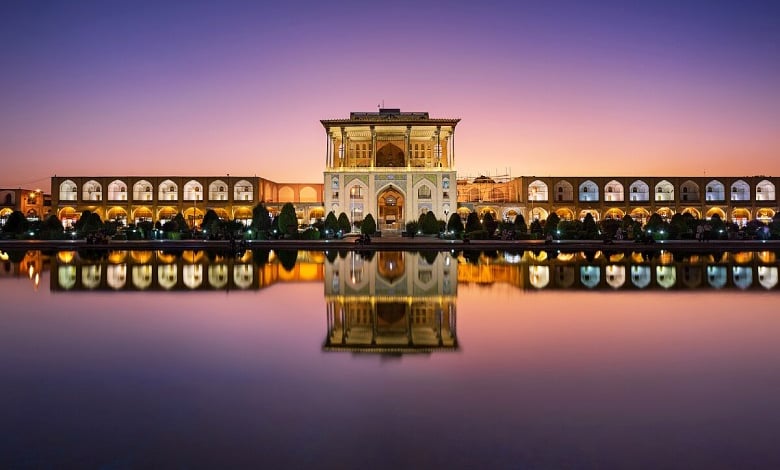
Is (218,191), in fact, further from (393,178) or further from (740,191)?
(740,191)

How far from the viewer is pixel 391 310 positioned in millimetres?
7441

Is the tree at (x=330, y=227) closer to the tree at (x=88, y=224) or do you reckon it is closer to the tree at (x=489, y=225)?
the tree at (x=489, y=225)

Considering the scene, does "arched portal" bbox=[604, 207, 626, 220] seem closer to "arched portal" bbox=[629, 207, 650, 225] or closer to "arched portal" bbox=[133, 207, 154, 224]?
"arched portal" bbox=[629, 207, 650, 225]

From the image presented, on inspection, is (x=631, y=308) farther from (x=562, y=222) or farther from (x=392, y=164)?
(x=392, y=164)

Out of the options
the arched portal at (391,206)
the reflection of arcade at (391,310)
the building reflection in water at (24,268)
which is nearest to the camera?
the reflection of arcade at (391,310)

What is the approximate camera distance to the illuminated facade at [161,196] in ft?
154

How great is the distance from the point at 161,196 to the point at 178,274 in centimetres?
3807

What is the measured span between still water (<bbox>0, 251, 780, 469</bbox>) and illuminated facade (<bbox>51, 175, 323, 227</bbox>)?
127 feet

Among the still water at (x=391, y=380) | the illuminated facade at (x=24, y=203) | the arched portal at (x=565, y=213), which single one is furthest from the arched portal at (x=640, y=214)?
the illuminated facade at (x=24, y=203)

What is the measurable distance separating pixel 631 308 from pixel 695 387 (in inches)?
154

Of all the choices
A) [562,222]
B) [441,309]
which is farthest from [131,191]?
[441,309]

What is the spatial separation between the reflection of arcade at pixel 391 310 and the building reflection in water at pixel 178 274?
1.40m

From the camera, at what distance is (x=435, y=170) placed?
4044 centimetres

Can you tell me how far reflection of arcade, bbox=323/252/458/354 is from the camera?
5.56 meters
